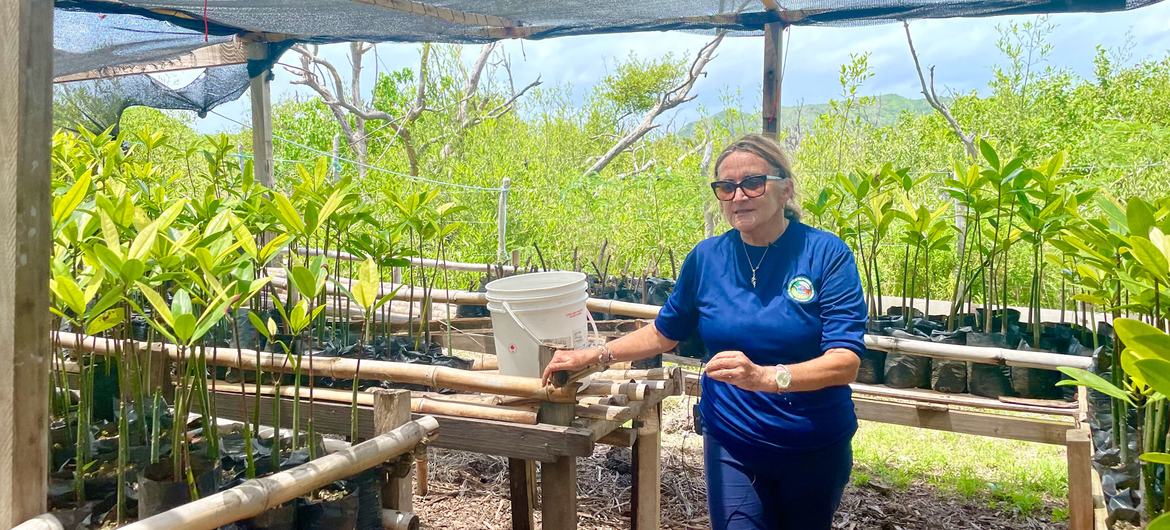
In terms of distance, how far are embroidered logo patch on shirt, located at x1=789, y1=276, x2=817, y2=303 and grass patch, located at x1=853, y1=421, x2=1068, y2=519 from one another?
6.12 ft

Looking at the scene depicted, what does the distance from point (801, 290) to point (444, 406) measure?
90cm

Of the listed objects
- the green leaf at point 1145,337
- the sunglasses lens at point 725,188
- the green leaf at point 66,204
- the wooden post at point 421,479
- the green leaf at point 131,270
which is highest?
the sunglasses lens at point 725,188

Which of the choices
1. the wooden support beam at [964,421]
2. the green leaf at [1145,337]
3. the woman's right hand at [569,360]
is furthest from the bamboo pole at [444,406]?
the green leaf at [1145,337]

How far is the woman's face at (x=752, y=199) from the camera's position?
186cm

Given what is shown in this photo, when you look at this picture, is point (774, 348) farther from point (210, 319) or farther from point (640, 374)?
point (210, 319)

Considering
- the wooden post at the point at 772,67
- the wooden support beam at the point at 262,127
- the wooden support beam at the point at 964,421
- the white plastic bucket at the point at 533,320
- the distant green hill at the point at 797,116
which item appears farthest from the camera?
the distant green hill at the point at 797,116

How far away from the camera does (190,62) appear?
4.66m

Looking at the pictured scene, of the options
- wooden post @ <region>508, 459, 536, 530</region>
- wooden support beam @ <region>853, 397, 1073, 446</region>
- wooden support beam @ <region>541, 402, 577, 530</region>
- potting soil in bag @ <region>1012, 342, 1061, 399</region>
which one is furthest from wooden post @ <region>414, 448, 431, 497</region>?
potting soil in bag @ <region>1012, 342, 1061, 399</region>

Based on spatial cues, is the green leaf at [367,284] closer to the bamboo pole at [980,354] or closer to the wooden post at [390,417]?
the wooden post at [390,417]

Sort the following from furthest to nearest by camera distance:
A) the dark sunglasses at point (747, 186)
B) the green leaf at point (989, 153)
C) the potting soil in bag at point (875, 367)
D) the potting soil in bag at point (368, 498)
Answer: the potting soil in bag at point (875, 367), the green leaf at point (989, 153), the dark sunglasses at point (747, 186), the potting soil in bag at point (368, 498)

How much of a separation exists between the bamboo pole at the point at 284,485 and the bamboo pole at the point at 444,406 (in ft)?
0.62

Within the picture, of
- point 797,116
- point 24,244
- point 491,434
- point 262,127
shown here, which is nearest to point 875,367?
point 491,434

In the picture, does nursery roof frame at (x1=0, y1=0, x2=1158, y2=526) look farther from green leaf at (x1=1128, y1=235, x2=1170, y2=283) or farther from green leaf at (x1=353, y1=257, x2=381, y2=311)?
green leaf at (x1=1128, y1=235, x2=1170, y2=283)

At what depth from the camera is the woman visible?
5.77 feet
